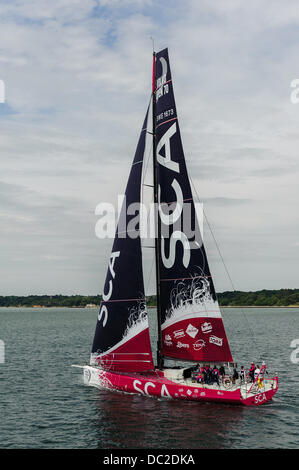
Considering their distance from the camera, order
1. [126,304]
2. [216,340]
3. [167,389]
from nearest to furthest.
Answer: [167,389], [216,340], [126,304]

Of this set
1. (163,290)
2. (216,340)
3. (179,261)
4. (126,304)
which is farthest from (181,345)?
(179,261)

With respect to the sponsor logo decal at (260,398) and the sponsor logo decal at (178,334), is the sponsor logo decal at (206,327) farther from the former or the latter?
the sponsor logo decal at (260,398)

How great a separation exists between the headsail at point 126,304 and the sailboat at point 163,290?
0.20 ft

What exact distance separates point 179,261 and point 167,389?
7.68 metres

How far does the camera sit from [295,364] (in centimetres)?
4597

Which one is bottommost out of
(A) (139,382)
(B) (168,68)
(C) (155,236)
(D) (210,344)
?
(A) (139,382)

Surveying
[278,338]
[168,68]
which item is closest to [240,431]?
[168,68]

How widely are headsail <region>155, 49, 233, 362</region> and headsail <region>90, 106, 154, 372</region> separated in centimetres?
137

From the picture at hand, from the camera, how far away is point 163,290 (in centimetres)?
2992

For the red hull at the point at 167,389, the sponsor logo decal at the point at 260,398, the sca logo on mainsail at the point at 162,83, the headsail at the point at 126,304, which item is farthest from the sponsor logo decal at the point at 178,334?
the sca logo on mainsail at the point at 162,83

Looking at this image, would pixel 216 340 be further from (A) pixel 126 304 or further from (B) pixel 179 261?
(A) pixel 126 304

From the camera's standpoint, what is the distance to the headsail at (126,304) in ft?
96.1
